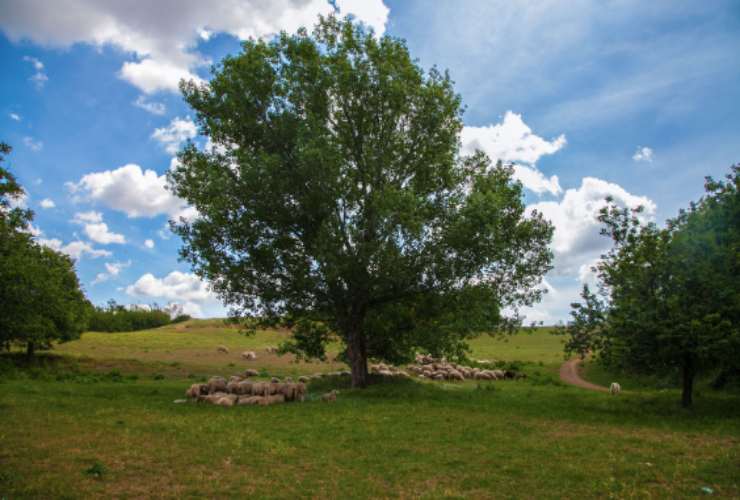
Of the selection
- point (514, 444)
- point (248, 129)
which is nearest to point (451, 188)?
point (248, 129)

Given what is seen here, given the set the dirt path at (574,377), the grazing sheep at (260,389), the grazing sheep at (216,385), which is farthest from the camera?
the dirt path at (574,377)

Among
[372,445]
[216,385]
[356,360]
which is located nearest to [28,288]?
[216,385]

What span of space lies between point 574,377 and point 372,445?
117 ft

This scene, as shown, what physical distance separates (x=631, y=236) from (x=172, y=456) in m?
23.5

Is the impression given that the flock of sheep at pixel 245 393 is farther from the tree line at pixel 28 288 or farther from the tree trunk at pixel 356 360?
the tree line at pixel 28 288

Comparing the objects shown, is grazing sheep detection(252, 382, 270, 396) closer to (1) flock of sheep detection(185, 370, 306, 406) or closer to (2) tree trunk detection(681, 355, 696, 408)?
A: (1) flock of sheep detection(185, 370, 306, 406)

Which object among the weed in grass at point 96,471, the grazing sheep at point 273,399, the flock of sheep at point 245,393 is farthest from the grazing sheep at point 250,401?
the weed in grass at point 96,471

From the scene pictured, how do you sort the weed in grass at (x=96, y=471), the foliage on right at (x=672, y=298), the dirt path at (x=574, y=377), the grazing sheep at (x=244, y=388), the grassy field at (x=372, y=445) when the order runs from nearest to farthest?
the grassy field at (x=372, y=445), the weed in grass at (x=96, y=471), the foliage on right at (x=672, y=298), the grazing sheep at (x=244, y=388), the dirt path at (x=574, y=377)

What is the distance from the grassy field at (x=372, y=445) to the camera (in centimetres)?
1248

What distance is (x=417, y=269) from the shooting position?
30.8 meters

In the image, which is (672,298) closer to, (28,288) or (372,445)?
(372,445)

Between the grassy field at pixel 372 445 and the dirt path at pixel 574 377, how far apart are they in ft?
→ 31.5

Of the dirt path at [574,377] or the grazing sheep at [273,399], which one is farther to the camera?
the dirt path at [574,377]

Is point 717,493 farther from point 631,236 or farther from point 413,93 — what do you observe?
point 413,93
